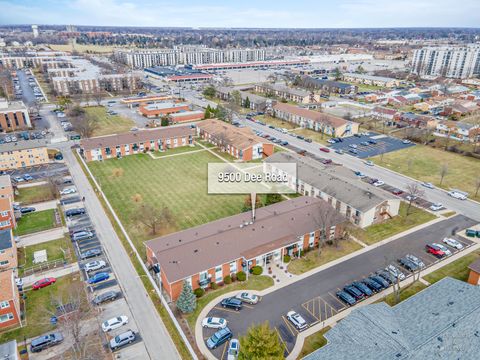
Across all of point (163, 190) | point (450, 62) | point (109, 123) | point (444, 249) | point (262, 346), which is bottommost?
point (444, 249)

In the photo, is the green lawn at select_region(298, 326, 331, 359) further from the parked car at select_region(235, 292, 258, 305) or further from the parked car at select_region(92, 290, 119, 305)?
the parked car at select_region(92, 290, 119, 305)

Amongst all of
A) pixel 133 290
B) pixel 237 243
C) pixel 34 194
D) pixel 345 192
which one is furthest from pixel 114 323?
pixel 345 192

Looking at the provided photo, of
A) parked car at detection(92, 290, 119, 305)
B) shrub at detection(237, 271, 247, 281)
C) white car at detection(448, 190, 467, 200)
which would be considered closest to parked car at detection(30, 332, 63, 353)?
parked car at detection(92, 290, 119, 305)

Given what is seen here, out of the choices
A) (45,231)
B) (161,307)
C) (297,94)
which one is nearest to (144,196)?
(45,231)

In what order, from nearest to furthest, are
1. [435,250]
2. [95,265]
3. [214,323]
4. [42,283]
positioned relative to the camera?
[214,323], [42,283], [95,265], [435,250]

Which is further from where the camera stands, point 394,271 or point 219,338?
point 394,271

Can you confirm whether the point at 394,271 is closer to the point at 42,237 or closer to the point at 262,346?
the point at 262,346

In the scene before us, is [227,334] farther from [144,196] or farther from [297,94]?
[297,94]
